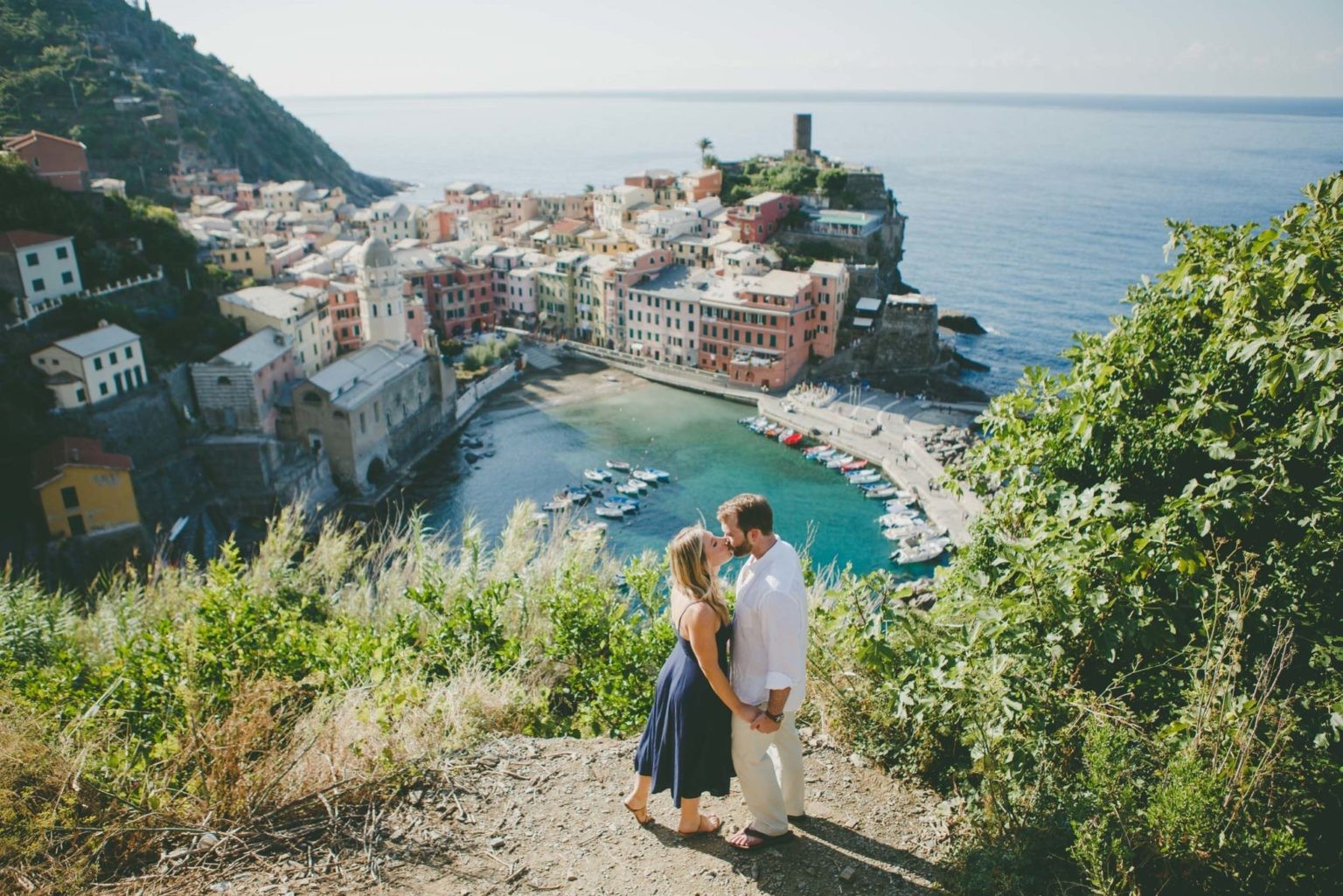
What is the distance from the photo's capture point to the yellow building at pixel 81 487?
19250 mm

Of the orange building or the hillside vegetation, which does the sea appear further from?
the orange building

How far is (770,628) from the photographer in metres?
3.28

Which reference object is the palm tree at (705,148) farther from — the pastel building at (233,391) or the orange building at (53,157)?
the pastel building at (233,391)

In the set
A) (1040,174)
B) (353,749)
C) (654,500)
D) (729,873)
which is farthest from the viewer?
(1040,174)

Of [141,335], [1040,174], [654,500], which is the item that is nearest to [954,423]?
[654,500]

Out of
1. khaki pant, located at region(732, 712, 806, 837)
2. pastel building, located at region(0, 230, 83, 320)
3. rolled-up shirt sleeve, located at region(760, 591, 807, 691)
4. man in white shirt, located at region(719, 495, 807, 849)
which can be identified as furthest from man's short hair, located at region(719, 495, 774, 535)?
pastel building, located at region(0, 230, 83, 320)

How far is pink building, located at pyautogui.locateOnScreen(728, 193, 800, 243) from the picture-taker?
45.1 meters

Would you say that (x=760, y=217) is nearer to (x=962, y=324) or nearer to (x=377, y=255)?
(x=962, y=324)

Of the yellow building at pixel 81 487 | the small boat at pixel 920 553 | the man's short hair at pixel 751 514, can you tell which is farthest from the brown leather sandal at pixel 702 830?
the yellow building at pixel 81 487

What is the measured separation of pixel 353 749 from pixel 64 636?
393cm

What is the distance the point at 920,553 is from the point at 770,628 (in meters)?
20.4

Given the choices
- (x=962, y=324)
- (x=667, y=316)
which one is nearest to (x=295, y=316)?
(x=667, y=316)

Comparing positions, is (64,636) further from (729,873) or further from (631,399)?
(631,399)

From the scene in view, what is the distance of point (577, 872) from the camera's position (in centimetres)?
359
